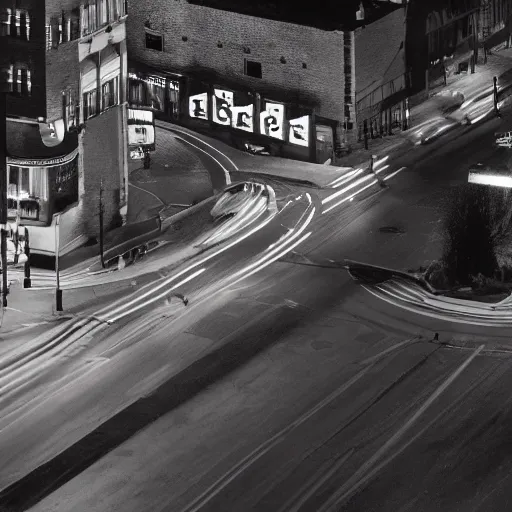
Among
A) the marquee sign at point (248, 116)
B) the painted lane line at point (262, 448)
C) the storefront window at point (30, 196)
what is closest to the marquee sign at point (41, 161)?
the storefront window at point (30, 196)

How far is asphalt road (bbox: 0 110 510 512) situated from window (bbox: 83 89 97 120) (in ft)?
30.3

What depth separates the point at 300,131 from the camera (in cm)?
5744

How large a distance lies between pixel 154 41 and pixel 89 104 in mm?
5529

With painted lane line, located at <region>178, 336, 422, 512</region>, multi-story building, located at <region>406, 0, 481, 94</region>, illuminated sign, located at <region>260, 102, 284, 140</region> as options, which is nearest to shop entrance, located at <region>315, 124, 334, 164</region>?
illuminated sign, located at <region>260, 102, 284, 140</region>

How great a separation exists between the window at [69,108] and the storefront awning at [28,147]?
3.72ft

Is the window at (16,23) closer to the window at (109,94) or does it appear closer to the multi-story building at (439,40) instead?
the window at (109,94)

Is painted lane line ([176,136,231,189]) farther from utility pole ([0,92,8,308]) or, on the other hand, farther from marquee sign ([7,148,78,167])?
utility pole ([0,92,8,308])

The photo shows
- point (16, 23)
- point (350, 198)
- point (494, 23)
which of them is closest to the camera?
point (16, 23)

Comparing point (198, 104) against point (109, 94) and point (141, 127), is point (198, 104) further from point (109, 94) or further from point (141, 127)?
point (109, 94)

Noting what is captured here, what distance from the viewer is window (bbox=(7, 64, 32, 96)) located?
53.4 m

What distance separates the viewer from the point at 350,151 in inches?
2263

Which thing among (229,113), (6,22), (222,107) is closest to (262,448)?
(229,113)

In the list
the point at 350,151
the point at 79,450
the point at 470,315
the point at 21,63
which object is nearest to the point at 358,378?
the point at 470,315

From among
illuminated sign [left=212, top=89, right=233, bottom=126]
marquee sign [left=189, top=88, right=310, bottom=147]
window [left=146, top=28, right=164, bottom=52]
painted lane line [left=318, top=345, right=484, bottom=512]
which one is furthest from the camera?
illuminated sign [left=212, top=89, right=233, bottom=126]
